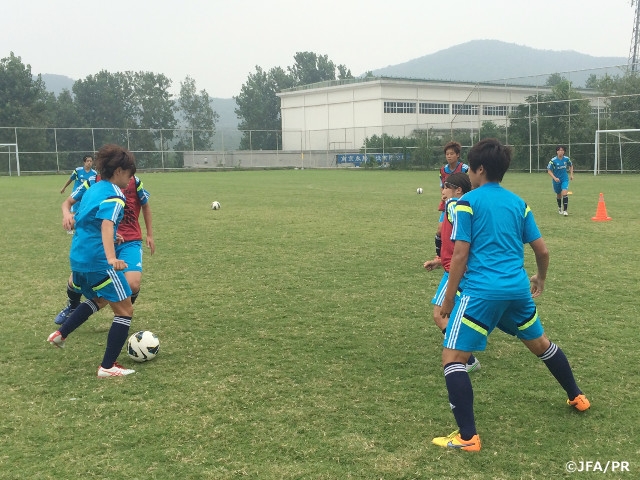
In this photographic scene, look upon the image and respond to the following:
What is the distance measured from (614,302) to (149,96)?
8097 centimetres

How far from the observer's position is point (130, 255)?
5559mm

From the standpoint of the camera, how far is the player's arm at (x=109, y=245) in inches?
173

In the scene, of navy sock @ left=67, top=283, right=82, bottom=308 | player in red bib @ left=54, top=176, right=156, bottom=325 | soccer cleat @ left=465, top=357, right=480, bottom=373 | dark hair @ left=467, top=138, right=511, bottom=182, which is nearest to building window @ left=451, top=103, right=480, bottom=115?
player in red bib @ left=54, top=176, right=156, bottom=325

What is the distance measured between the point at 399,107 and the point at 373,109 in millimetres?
2783

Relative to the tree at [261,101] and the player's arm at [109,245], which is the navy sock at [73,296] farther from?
the tree at [261,101]

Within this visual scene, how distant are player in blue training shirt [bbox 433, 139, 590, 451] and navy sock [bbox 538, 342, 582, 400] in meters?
0.46

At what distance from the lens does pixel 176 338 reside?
18.7 feet

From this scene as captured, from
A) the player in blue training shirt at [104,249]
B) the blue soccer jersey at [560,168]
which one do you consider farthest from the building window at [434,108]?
the player in blue training shirt at [104,249]

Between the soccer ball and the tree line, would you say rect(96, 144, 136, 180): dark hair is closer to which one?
the soccer ball

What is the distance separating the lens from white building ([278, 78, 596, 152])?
182ft

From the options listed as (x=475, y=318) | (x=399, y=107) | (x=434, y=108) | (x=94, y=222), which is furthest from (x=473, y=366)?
(x=434, y=108)

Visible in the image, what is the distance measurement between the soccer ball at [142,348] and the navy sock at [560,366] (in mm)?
3138

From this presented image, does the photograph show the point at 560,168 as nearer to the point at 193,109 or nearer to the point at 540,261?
the point at 540,261

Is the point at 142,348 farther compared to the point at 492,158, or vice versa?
the point at 142,348
